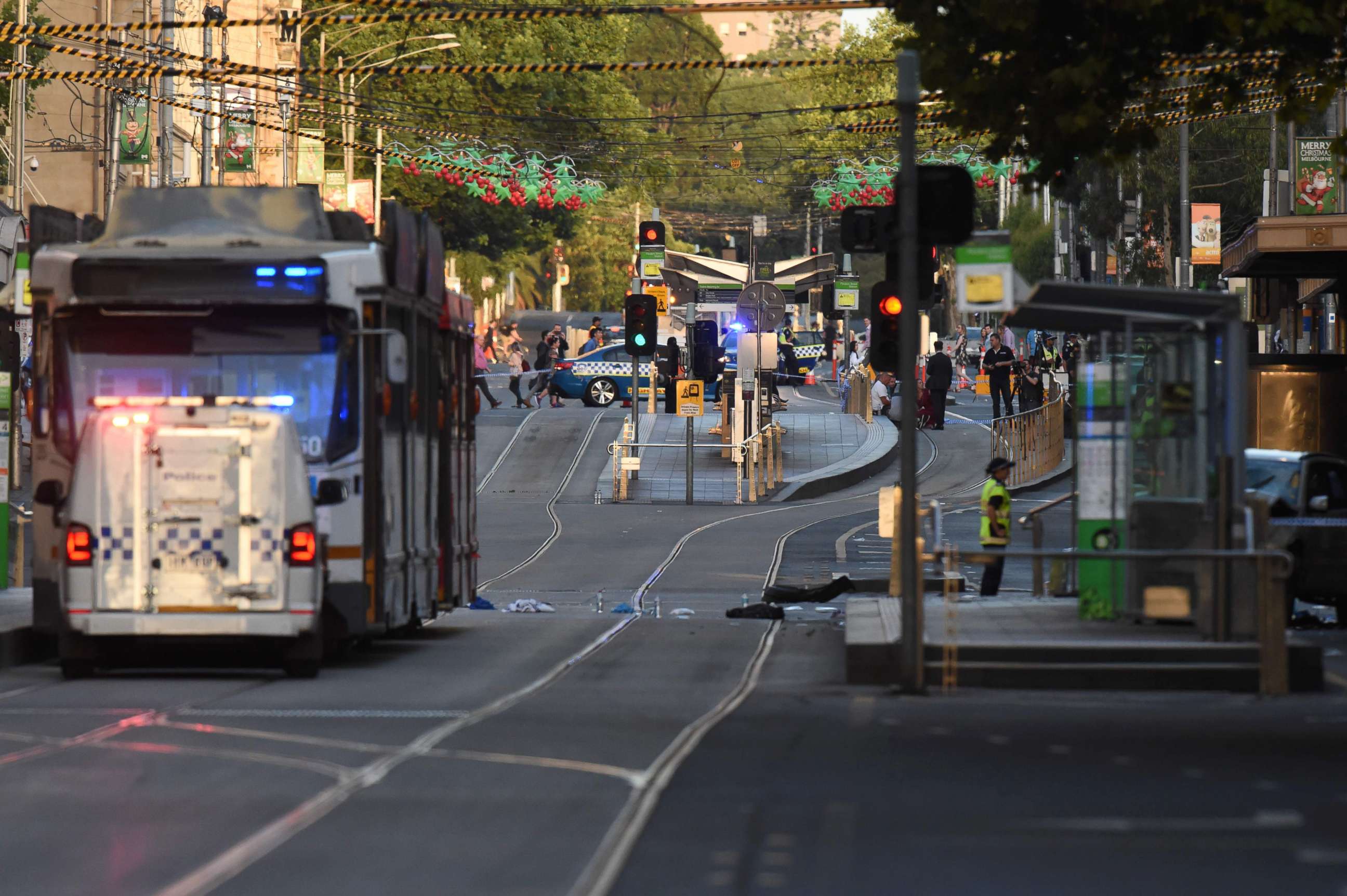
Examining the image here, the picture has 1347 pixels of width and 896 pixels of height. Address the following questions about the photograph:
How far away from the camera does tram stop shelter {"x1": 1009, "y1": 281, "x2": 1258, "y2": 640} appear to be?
46.8ft

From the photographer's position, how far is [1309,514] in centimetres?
2072

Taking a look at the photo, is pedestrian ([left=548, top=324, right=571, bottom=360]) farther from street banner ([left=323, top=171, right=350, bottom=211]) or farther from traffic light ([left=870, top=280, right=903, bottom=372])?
traffic light ([left=870, top=280, right=903, bottom=372])

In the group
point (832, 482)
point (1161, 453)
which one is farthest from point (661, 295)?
point (1161, 453)

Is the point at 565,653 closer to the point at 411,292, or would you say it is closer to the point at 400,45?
the point at 411,292

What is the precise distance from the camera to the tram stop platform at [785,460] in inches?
1484

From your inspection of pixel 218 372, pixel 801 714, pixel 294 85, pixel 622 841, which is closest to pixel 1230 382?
pixel 801 714

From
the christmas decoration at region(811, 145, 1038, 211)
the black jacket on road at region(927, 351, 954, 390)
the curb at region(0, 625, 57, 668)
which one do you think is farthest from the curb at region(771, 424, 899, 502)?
the curb at region(0, 625, 57, 668)

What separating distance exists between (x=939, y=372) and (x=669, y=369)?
19.1 feet

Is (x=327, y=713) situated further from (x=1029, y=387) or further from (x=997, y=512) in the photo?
(x=1029, y=387)

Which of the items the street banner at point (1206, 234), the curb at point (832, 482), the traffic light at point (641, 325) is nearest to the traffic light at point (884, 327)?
the traffic light at point (641, 325)

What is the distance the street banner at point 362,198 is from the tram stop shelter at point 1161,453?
43.6 m

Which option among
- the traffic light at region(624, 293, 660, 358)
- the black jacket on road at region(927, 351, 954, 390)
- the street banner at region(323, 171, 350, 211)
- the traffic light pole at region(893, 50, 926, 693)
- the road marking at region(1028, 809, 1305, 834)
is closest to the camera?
the road marking at region(1028, 809, 1305, 834)

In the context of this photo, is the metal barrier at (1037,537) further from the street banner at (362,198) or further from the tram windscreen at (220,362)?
the street banner at (362,198)

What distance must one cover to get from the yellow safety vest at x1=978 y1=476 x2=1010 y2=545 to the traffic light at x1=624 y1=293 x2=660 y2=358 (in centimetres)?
1248
